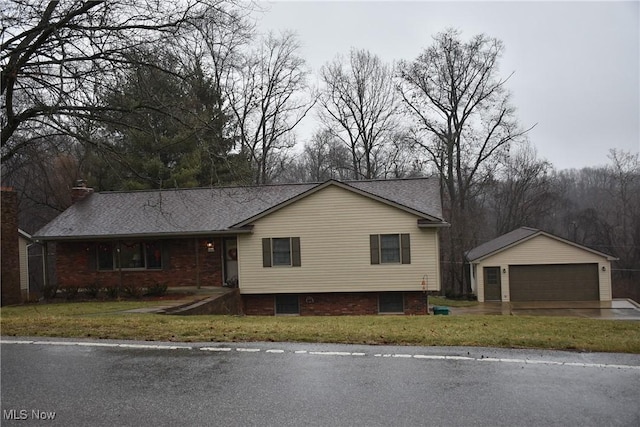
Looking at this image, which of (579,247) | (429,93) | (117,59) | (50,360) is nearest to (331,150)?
(429,93)

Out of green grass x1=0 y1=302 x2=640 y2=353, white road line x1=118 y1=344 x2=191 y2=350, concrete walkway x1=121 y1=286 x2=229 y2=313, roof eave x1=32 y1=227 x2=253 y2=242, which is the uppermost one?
roof eave x1=32 y1=227 x2=253 y2=242

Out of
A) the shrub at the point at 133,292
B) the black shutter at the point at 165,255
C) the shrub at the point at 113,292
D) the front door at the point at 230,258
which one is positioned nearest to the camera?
the shrub at the point at 133,292

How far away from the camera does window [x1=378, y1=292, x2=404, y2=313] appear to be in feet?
73.7

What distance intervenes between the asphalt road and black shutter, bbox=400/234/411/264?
13.9 m

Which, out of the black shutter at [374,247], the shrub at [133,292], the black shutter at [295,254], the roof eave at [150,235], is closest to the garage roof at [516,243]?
the black shutter at [374,247]

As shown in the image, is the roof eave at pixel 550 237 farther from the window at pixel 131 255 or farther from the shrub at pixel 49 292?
the shrub at pixel 49 292

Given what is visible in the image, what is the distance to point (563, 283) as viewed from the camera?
29344mm

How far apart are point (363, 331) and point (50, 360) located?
4.69 metres

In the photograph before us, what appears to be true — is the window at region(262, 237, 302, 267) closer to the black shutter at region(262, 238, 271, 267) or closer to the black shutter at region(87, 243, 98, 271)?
the black shutter at region(262, 238, 271, 267)

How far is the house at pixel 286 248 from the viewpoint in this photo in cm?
2195

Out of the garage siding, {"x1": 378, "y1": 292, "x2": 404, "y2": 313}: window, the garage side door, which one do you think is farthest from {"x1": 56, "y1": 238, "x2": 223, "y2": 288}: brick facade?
the garage side door

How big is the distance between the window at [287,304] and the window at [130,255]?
200 inches

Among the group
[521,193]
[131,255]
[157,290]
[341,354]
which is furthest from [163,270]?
[521,193]

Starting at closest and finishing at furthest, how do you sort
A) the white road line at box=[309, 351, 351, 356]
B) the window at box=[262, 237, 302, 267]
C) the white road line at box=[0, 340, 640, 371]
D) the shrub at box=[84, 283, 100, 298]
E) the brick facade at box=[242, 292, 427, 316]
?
the white road line at box=[0, 340, 640, 371] < the white road line at box=[309, 351, 351, 356] < the shrub at box=[84, 283, 100, 298] < the brick facade at box=[242, 292, 427, 316] < the window at box=[262, 237, 302, 267]
